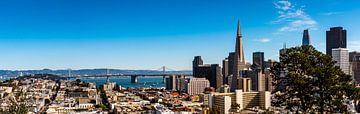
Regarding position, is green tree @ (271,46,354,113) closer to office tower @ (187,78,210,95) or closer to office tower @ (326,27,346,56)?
office tower @ (187,78,210,95)

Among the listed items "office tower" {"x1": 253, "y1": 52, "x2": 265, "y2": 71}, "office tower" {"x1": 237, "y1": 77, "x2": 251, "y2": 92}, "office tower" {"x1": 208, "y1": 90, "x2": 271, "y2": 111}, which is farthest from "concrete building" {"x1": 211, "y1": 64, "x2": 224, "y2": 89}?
"office tower" {"x1": 208, "y1": 90, "x2": 271, "y2": 111}

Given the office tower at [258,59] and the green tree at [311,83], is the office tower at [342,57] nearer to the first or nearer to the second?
the office tower at [258,59]

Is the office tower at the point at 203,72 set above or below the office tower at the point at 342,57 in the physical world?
below

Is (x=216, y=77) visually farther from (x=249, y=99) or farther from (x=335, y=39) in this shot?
(x=249, y=99)

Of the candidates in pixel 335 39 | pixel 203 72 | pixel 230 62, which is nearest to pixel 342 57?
pixel 335 39

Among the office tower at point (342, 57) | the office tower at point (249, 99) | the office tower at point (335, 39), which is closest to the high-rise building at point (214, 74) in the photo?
the office tower at point (342, 57)

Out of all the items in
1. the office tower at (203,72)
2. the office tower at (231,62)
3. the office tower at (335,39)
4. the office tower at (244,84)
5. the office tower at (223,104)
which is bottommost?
the office tower at (223,104)

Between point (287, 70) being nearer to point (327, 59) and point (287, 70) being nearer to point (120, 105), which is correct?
point (327, 59)
